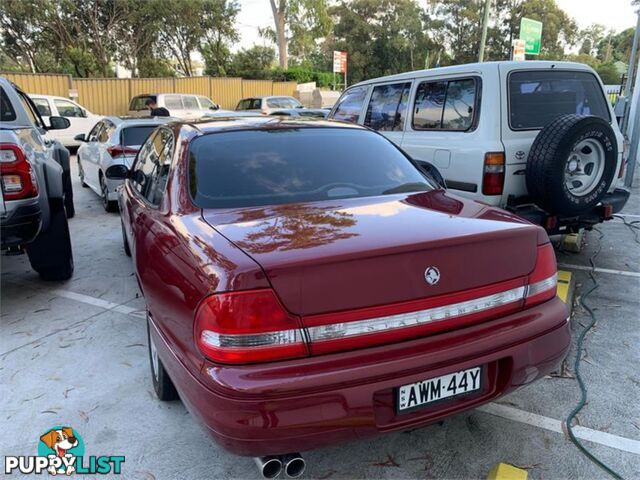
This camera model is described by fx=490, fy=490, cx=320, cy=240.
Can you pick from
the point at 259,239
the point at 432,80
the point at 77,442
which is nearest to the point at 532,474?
the point at 259,239

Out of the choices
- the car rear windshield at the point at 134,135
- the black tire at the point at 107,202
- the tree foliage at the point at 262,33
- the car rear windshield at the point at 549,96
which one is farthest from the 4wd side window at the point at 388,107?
the tree foliage at the point at 262,33

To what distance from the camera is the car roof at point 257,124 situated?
3157 mm

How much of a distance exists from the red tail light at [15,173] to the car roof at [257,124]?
128 cm

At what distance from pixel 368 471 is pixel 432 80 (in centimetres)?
409

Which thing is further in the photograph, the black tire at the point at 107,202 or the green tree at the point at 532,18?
the green tree at the point at 532,18

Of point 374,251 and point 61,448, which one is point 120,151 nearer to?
point 61,448

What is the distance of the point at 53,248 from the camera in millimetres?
4598

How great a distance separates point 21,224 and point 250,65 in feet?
99.7

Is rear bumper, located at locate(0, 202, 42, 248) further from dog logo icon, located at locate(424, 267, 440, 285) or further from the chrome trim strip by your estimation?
dog logo icon, located at locate(424, 267, 440, 285)

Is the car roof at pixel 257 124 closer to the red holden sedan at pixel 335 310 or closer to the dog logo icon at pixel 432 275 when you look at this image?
the red holden sedan at pixel 335 310

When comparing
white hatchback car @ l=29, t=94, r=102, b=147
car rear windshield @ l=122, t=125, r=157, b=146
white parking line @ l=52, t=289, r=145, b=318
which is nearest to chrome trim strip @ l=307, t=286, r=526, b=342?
white parking line @ l=52, t=289, r=145, b=318

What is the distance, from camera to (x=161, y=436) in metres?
2.62

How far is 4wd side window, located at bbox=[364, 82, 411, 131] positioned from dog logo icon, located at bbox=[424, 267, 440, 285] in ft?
12.8

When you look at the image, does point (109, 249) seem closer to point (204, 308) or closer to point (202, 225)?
point (202, 225)
